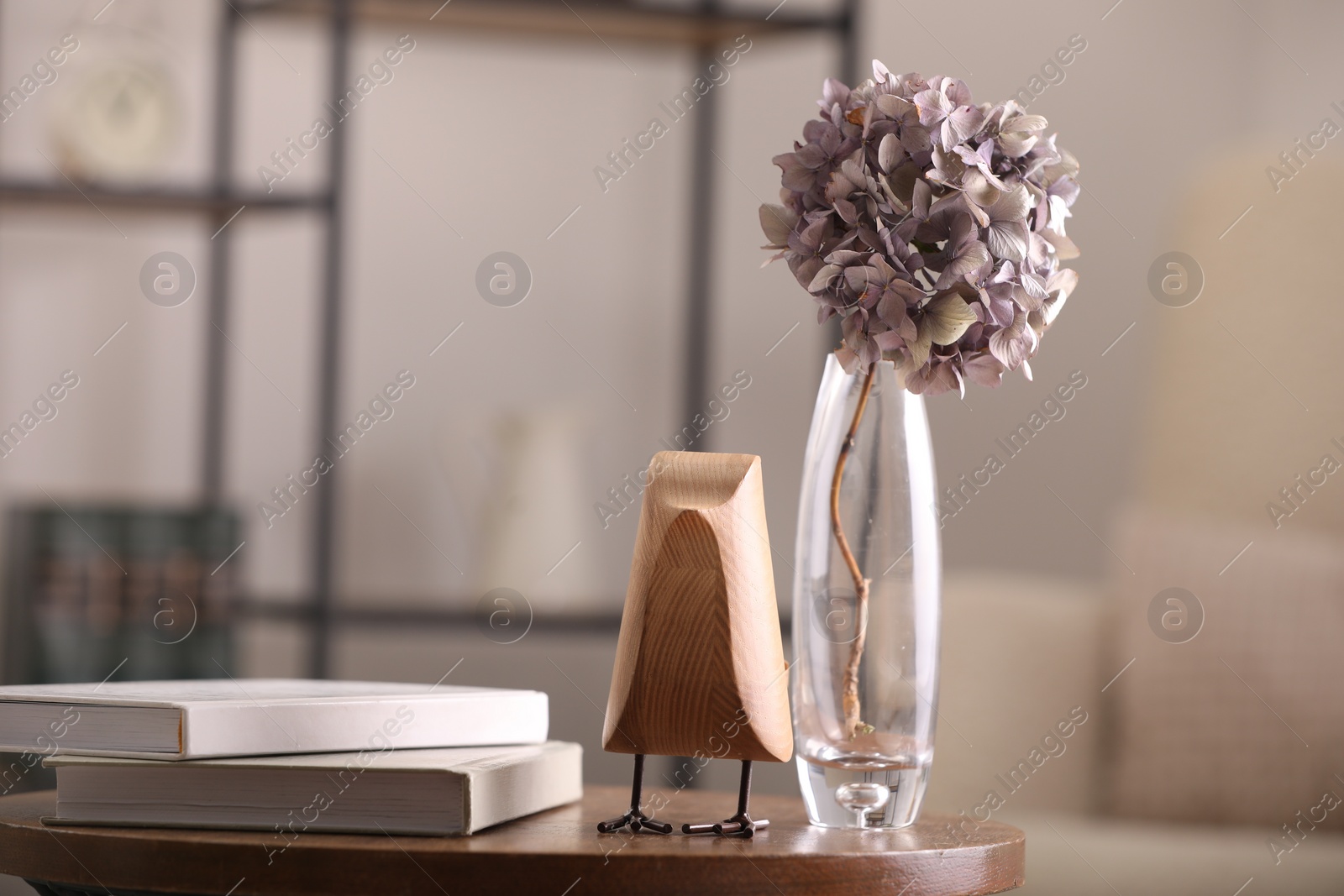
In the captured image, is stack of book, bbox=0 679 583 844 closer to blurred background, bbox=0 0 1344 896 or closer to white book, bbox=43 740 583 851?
white book, bbox=43 740 583 851

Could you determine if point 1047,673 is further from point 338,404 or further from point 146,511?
point 146,511

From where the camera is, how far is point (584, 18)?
1.99m

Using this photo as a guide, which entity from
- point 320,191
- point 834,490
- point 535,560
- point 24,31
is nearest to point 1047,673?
point 535,560

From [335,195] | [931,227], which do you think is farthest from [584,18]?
[931,227]

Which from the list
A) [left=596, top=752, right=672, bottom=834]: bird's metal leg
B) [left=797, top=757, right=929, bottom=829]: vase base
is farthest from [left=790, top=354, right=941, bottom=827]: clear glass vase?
[left=596, top=752, right=672, bottom=834]: bird's metal leg

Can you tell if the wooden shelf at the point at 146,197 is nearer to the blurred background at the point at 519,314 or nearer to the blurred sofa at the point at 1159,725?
the blurred background at the point at 519,314

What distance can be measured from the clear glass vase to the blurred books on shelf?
4.19 ft

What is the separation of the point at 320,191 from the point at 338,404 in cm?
29

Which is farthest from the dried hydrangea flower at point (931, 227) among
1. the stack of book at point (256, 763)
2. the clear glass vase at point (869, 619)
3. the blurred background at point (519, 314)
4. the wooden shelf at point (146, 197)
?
the wooden shelf at point (146, 197)

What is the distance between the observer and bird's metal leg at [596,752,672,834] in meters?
0.76

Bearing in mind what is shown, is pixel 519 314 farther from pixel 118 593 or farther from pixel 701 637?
pixel 701 637

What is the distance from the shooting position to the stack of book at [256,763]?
2.36ft

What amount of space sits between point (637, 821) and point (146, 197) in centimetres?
141

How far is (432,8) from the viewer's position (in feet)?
6.44
